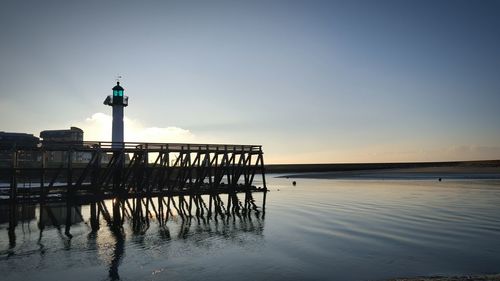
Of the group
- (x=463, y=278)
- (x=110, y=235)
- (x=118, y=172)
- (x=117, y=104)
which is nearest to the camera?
(x=463, y=278)

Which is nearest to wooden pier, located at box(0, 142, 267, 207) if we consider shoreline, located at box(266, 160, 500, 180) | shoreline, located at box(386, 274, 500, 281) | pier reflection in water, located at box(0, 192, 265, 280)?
pier reflection in water, located at box(0, 192, 265, 280)

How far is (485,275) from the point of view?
8.99 m

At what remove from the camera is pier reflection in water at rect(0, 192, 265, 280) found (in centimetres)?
1120

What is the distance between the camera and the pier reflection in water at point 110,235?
11195mm

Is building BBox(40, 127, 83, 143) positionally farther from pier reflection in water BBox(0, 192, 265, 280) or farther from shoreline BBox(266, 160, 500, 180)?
pier reflection in water BBox(0, 192, 265, 280)

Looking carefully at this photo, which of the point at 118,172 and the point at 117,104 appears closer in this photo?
the point at 118,172

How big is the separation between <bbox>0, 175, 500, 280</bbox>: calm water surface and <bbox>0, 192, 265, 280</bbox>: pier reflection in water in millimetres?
40

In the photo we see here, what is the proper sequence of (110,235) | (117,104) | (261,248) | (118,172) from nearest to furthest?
(261,248) < (110,235) < (118,172) < (117,104)

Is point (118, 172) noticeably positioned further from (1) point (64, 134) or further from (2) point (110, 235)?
(1) point (64, 134)

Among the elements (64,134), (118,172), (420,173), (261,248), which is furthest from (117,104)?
(420,173)

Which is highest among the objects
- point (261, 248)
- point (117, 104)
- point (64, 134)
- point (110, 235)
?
point (64, 134)

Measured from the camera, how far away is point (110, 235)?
1519 centimetres

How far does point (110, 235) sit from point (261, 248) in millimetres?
6878

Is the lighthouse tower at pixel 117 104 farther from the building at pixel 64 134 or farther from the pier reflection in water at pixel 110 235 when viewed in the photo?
the building at pixel 64 134
